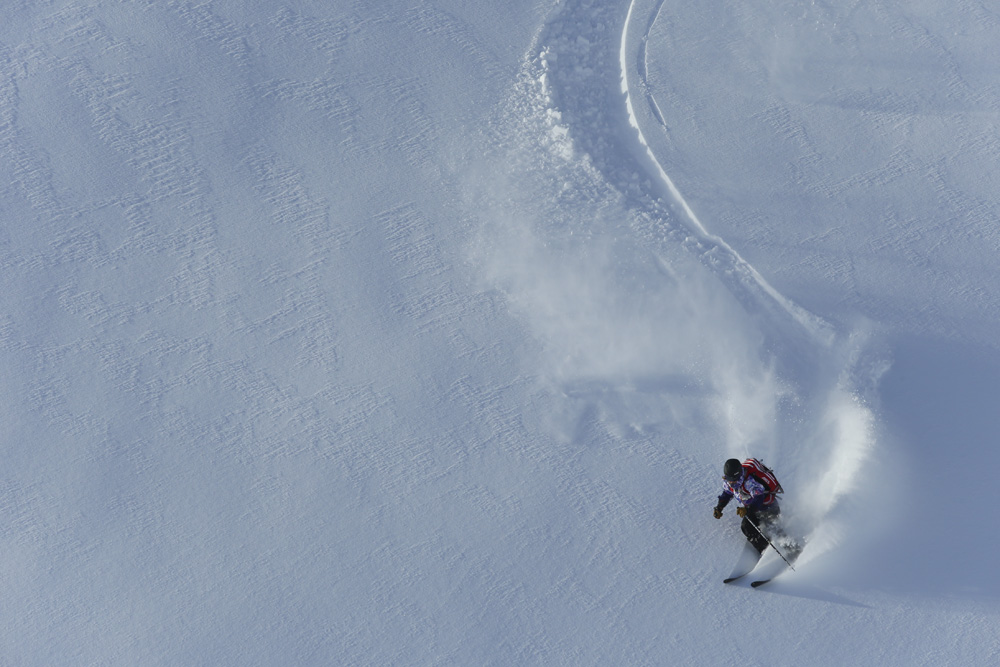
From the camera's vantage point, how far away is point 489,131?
7.65m

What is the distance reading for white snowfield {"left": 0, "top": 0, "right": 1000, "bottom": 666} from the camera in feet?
20.9

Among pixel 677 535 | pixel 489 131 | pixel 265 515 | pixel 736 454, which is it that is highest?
pixel 489 131

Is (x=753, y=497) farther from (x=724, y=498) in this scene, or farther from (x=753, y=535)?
(x=753, y=535)

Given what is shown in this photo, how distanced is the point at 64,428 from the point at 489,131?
4493 mm

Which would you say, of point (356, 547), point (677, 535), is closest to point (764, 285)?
point (677, 535)

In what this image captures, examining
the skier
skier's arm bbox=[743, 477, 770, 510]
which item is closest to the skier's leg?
the skier

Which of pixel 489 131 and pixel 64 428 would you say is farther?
pixel 489 131

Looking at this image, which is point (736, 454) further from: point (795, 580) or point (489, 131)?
point (489, 131)

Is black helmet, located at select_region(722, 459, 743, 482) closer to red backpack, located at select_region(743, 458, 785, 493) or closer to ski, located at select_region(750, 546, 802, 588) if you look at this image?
red backpack, located at select_region(743, 458, 785, 493)

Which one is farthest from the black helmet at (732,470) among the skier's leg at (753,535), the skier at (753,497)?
the skier's leg at (753,535)

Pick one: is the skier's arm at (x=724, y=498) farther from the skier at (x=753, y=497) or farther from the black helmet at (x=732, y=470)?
the black helmet at (x=732, y=470)

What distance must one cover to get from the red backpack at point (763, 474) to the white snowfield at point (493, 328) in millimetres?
444

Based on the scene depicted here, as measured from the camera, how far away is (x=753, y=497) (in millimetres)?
6148

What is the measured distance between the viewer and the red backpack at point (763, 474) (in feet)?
20.0
